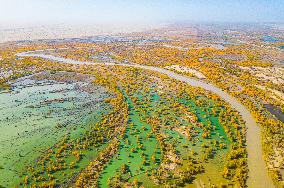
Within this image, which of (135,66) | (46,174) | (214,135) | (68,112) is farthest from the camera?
(135,66)

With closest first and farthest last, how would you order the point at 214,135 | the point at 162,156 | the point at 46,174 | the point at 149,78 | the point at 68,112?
the point at 46,174 → the point at 162,156 → the point at 214,135 → the point at 68,112 → the point at 149,78

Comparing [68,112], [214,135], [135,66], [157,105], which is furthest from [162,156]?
[135,66]

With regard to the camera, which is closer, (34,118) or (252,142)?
(252,142)

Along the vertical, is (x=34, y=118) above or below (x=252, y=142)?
above

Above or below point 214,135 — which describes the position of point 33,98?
above

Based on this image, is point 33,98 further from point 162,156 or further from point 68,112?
point 162,156

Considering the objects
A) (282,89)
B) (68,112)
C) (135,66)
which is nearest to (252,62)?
(282,89)

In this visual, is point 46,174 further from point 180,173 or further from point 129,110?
point 129,110

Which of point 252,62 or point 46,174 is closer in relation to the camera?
point 46,174

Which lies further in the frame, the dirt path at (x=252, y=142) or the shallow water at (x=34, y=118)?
the shallow water at (x=34, y=118)

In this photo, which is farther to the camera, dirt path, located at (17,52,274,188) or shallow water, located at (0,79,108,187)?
shallow water, located at (0,79,108,187)
